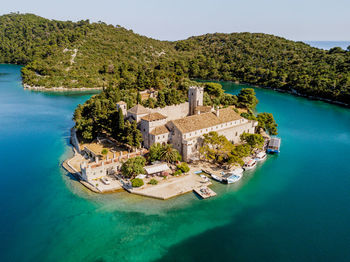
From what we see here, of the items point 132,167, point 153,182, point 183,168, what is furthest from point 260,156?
Result: point 132,167

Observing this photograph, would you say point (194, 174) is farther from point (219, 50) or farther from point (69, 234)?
point (219, 50)

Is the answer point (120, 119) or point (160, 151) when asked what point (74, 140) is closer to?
point (120, 119)

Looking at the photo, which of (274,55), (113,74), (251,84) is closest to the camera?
(113,74)

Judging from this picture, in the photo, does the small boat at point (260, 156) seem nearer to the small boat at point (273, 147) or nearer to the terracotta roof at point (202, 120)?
the small boat at point (273, 147)

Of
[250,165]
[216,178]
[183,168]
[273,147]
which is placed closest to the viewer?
[183,168]

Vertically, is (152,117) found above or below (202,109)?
above

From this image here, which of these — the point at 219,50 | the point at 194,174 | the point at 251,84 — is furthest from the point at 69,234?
the point at 219,50
